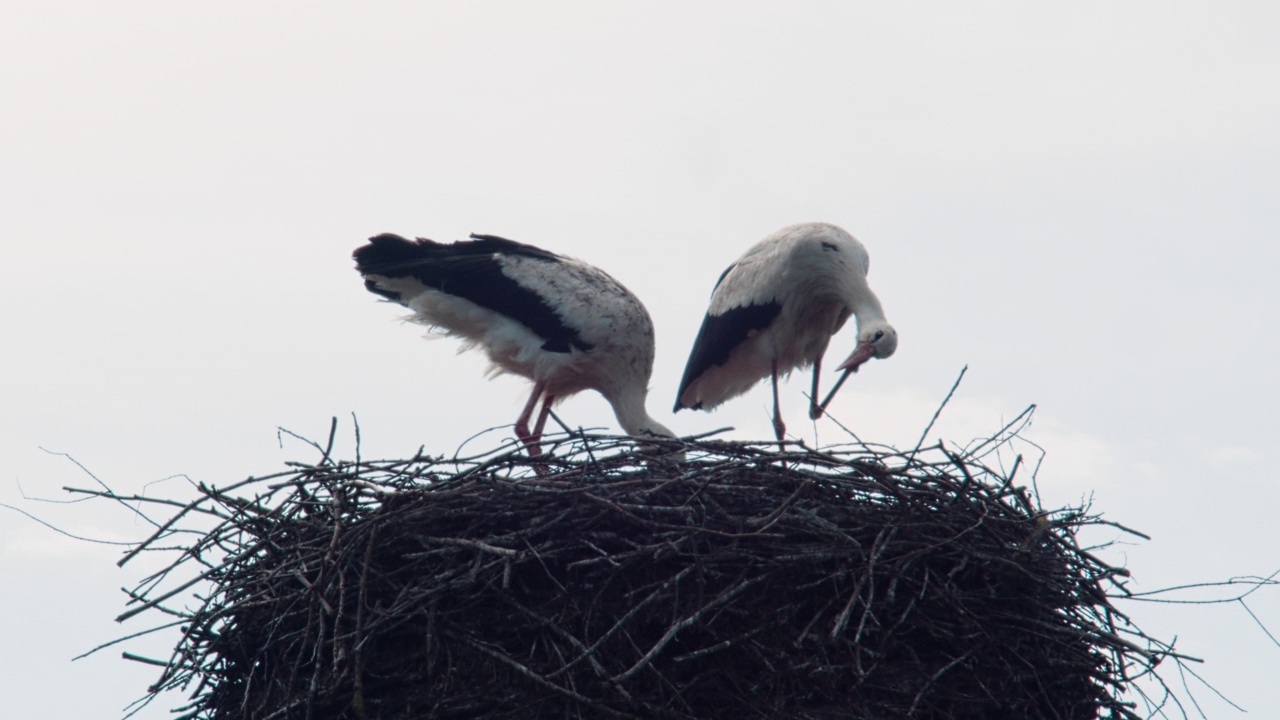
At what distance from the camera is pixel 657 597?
4.32 metres

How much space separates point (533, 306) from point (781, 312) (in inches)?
56.7

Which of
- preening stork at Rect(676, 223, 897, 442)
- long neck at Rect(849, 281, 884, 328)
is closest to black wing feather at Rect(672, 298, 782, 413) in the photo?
preening stork at Rect(676, 223, 897, 442)

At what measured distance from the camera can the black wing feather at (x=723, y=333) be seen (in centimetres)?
747

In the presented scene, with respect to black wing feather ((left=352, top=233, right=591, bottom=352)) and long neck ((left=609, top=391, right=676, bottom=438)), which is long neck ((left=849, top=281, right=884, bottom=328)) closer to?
long neck ((left=609, top=391, right=676, bottom=438))

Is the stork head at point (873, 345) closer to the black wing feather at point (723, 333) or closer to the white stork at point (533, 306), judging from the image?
the black wing feather at point (723, 333)

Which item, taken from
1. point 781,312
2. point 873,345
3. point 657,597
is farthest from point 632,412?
point 657,597

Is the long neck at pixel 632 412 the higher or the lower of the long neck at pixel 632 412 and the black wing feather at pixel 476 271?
the lower

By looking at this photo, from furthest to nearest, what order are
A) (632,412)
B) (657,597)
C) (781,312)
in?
(781,312) < (632,412) < (657,597)

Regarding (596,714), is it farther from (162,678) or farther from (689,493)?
(162,678)

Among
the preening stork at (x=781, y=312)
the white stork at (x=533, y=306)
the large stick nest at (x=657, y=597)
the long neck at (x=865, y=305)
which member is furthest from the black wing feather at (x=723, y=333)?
the large stick nest at (x=657, y=597)

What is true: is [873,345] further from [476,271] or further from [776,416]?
[476,271]

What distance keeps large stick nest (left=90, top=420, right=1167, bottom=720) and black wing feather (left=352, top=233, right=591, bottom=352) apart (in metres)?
2.02

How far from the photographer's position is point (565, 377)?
7.12 m

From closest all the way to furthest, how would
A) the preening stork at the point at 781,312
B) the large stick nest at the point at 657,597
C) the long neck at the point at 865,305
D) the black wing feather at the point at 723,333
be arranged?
1. the large stick nest at the point at 657,597
2. the long neck at the point at 865,305
3. the preening stork at the point at 781,312
4. the black wing feather at the point at 723,333
